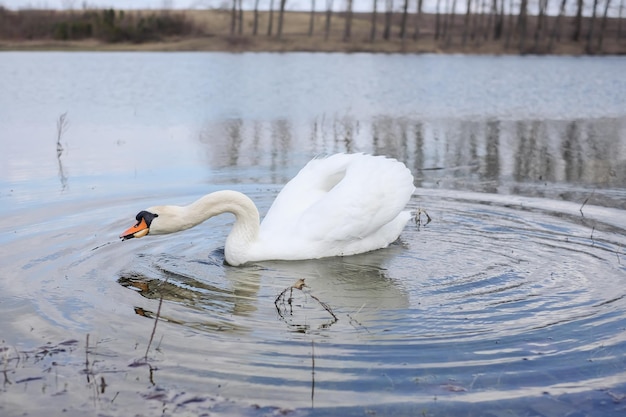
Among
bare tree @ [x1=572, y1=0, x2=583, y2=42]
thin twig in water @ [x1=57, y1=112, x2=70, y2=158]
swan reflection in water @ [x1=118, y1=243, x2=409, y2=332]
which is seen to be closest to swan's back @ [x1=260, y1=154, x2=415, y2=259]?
swan reflection in water @ [x1=118, y1=243, x2=409, y2=332]

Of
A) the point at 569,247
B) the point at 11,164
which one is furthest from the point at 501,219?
the point at 11,164

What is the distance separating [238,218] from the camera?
26.3ft

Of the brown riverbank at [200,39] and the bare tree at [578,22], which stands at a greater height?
the bare tree at [578,22]

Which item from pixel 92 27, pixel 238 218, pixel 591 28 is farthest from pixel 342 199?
pixel 591 28

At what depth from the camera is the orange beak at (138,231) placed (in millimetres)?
7414

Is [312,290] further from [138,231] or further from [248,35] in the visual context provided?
[248,35]

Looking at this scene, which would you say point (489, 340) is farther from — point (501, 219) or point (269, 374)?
point (501, 219)

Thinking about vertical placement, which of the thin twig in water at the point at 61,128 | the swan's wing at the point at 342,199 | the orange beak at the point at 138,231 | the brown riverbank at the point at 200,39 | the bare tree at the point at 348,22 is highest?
the bare tree at the point at 348,22

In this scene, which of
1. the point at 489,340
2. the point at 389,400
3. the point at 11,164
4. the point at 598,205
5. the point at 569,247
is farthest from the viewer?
the point at 11,164

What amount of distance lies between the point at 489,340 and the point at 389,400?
1.28 metres

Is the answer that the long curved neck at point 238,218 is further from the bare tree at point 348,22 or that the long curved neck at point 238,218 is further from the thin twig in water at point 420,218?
the bare tree at point 348,22

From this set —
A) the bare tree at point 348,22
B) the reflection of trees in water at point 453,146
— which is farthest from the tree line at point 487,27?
the reflection of trees in water at point 453,146

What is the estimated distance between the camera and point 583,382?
4.99 metres

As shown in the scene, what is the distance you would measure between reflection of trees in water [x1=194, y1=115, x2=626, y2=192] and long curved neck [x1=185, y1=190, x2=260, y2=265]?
15.2 ft
